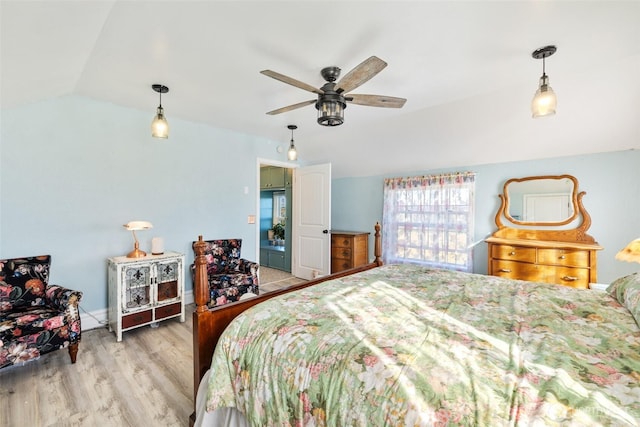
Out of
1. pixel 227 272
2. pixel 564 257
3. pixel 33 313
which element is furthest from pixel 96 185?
pixel 564 257

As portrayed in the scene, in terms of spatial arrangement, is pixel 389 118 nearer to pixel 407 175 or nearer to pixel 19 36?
pixel 407 175

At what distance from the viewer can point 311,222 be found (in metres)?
4.79

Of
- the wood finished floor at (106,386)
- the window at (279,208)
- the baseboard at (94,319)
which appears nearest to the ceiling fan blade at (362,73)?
the wood finished floor at (106,386)

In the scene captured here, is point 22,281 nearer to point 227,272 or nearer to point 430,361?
point 227,272

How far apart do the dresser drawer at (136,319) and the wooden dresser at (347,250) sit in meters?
2.82

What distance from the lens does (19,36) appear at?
5.15 ft

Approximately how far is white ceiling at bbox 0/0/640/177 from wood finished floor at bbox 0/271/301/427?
2.21m

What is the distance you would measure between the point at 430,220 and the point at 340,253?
5.09 feet

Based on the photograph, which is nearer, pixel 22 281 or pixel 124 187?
pixel 22 281

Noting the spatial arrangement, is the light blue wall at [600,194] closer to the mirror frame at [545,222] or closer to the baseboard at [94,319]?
the mirror frame at [545,222]

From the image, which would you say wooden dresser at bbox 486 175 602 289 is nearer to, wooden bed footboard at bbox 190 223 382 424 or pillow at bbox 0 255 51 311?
wooden bed footboard at bbox 190 223 382 424

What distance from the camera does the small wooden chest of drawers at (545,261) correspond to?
2.89 meters

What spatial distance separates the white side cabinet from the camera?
107 inches

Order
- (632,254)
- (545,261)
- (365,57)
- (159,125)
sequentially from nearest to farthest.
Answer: (632,254)
(365,57)
(159,125)
(545,261)
